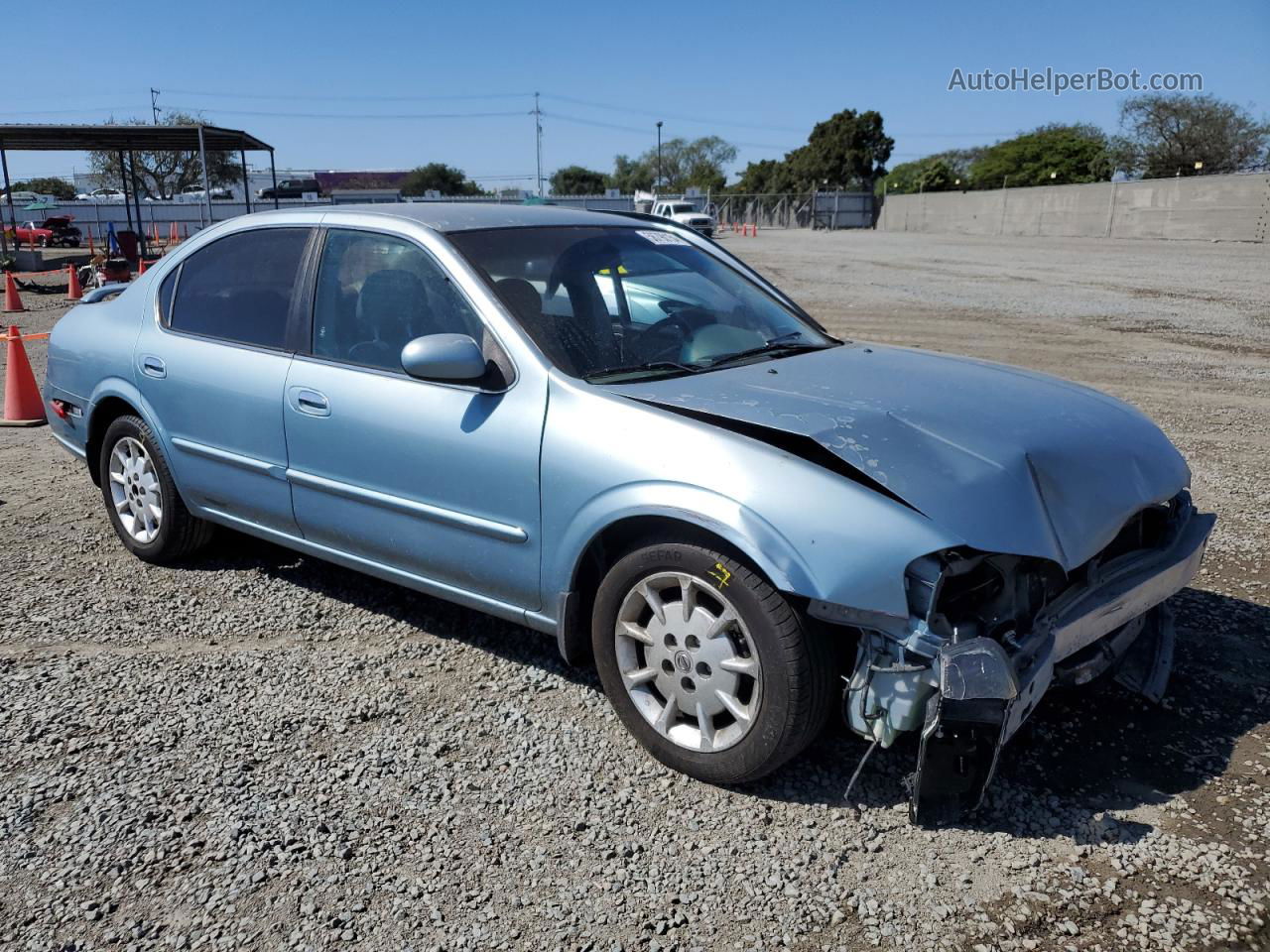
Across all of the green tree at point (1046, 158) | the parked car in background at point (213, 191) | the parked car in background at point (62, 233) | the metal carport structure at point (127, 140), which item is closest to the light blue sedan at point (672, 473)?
the metal carport structure at point (127, 140)

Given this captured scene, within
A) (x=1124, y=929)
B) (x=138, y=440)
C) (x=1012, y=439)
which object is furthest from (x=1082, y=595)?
(x=138, y=440)

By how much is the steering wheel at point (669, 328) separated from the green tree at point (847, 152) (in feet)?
265

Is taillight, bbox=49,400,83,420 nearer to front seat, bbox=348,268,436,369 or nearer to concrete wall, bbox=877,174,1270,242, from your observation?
front seat, bbox=348,268,436,369

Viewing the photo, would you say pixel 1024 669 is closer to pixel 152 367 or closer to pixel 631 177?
pixel 152 367

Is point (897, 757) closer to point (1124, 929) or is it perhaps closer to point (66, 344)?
point (1124, 929)

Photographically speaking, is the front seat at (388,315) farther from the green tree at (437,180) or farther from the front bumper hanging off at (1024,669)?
the green tree at (437,180)

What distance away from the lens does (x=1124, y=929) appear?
2477 millimetres

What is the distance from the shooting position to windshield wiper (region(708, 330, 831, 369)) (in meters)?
3.78

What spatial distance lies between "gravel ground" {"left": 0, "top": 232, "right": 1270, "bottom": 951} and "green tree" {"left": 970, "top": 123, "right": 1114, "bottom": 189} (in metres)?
78.4

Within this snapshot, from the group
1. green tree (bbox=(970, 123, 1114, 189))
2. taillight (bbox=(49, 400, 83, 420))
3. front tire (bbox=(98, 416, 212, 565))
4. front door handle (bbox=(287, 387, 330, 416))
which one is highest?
green tree (bbox=(970, 123, 1114, 189))

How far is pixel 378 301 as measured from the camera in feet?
12.9

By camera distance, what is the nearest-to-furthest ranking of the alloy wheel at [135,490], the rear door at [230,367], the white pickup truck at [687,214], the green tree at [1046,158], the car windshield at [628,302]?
1. the car windshield at [628,302]
2. the rear door at [230,367]
3. the alloy wheel at [135,490]
4. the white pickup truck at [687,214]
5. the green tree at [1046,158]

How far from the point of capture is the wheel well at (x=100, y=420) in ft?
16.2

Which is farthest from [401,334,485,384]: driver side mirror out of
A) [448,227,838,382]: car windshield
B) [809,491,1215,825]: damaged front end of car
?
[809,491,1215,825]: damaged front end of car
